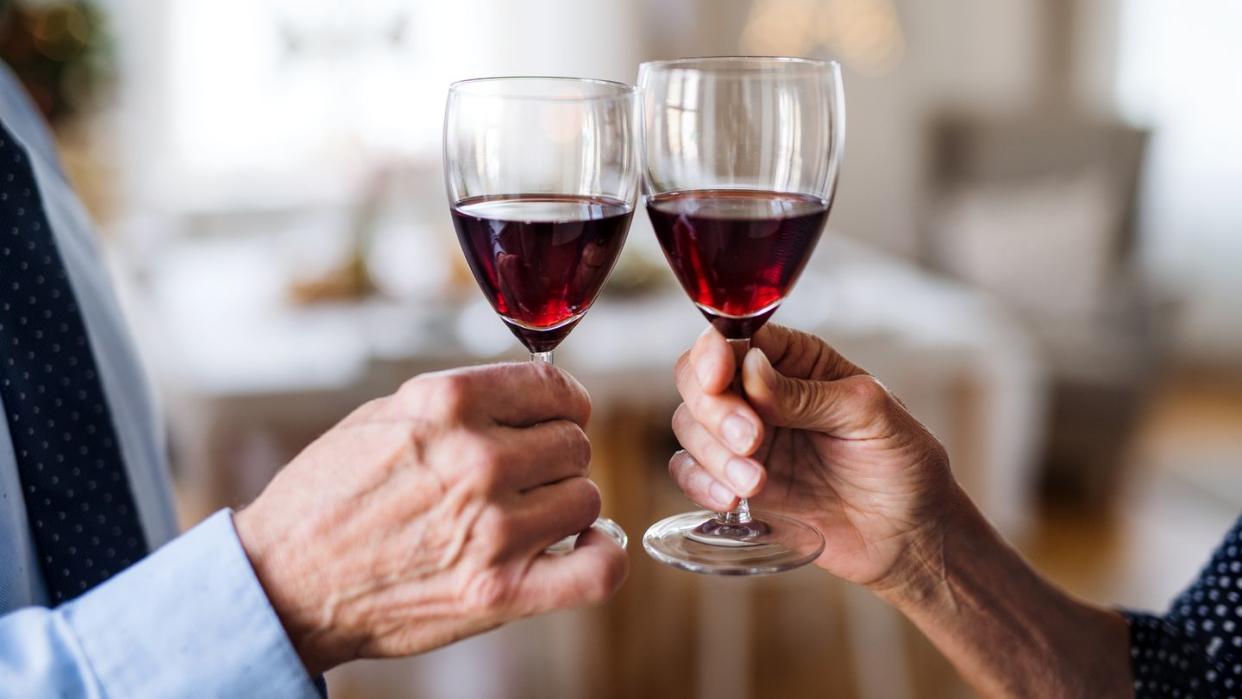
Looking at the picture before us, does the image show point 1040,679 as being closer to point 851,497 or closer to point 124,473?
point 851,497

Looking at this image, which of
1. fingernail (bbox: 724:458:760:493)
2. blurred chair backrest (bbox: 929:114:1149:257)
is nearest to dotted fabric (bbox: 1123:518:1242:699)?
fingernail (bbox: 724:458:760:493)

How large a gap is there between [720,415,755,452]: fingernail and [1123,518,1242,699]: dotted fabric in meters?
0.50

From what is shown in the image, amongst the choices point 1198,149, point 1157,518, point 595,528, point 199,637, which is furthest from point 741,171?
point 1198,149

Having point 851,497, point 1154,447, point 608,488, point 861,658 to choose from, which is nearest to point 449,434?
point 851,497

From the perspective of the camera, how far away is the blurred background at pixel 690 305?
2.67 metres

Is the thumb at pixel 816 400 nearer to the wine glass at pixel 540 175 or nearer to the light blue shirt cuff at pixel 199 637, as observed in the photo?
the wine glass at pixel 540 175

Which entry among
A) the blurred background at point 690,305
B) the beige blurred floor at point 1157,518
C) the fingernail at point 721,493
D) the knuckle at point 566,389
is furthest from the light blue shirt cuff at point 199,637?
the beige blurred floor at point 1157,518

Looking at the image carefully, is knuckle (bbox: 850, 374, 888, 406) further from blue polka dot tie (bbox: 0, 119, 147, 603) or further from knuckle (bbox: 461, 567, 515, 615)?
blue polka dot tie (bbox: 0, 119, 147, 603)

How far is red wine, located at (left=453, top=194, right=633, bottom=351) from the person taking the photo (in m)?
0.77

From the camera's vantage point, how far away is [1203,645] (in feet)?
3.43

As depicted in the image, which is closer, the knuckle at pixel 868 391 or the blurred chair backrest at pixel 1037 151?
the knuckle at pixel 868 391

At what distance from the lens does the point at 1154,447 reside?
15.0 feet

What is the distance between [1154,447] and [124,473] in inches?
174

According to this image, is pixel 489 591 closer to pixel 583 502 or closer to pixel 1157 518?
pixel 583 502
